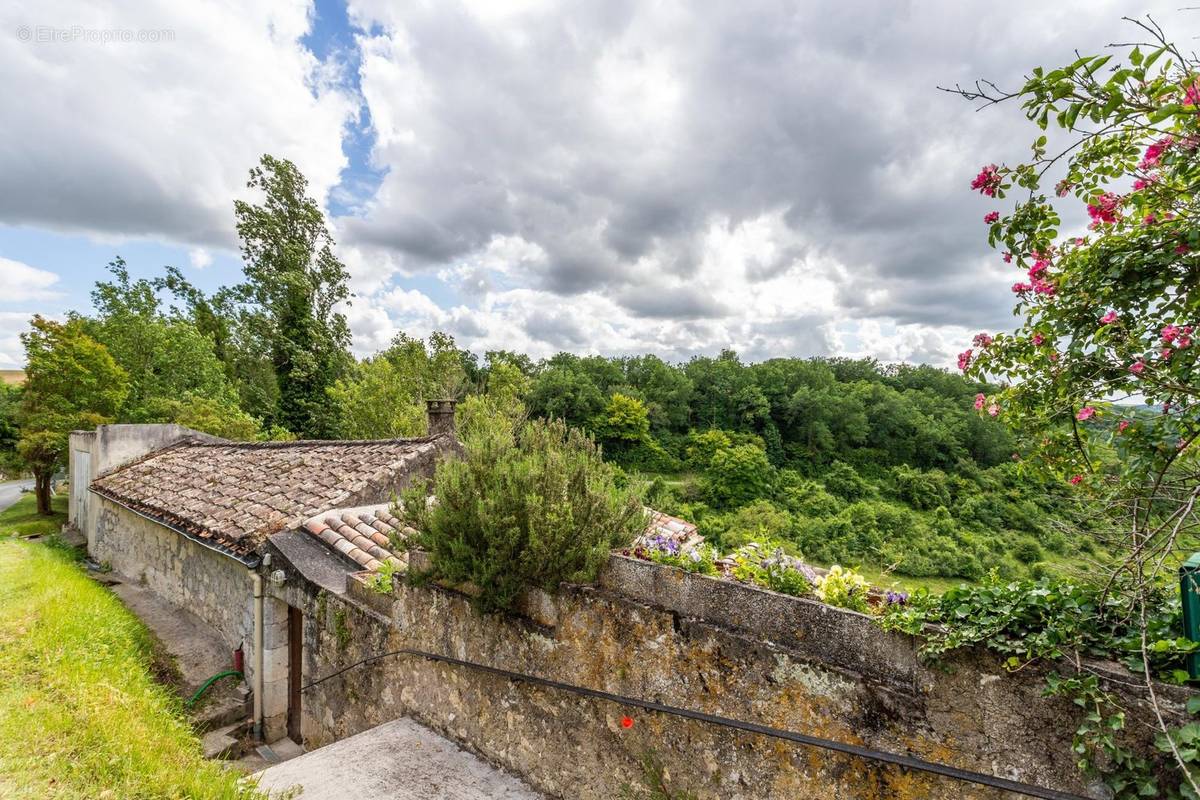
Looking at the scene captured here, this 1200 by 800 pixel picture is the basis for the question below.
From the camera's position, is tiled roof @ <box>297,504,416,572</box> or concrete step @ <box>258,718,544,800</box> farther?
tiled roof @ <box>297,504,416,572</box>

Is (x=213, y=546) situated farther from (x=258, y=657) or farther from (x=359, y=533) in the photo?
(x=359, y=533)

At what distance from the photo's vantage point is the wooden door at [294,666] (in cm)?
699

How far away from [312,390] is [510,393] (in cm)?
1052

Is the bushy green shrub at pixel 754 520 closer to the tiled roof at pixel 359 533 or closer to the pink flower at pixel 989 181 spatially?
the tiled roof at pixel 359 533

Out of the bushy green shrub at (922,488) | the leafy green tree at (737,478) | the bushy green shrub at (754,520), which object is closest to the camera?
the bushy green shrub at (754,520)

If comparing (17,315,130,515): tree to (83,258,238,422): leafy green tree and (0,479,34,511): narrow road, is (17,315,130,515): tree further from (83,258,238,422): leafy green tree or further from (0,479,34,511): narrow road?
(0,479,34,511): narrow road

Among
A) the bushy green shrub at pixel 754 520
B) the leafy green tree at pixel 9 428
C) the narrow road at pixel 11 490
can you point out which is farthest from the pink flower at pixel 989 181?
the narrow road at pixel 11 490

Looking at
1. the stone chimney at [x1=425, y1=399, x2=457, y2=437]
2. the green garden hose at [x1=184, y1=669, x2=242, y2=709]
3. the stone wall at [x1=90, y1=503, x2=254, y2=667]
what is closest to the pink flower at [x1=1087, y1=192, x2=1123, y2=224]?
the stone wall at [x1=90, y1=503, x2=254, y2=667]

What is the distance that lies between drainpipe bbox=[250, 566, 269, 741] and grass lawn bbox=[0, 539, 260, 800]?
2.62ft

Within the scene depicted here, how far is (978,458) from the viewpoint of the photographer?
4666cm

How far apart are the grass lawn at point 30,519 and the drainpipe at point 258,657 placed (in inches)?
657

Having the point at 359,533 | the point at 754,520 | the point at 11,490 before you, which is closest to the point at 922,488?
the point at 754,520

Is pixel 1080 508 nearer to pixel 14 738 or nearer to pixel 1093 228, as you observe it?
pixel 1093 228

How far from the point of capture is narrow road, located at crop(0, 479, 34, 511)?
27316 millimetres
